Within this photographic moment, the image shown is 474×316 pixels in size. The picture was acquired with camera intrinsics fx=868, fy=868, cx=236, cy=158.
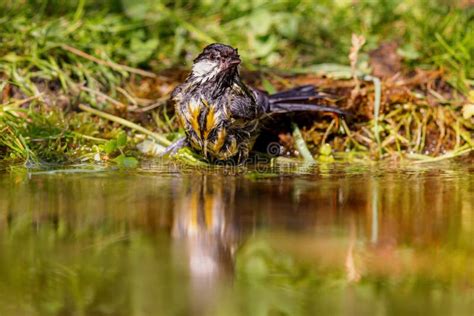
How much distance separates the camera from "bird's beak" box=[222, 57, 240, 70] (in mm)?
4516

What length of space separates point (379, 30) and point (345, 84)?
1241 millimetres

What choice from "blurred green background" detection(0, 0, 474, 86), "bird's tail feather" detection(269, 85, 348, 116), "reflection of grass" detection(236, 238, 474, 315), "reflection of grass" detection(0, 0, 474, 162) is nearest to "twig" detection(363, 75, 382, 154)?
"reflection of grass" detection(0, 0, 474, 162)

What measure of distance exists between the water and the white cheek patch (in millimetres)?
583

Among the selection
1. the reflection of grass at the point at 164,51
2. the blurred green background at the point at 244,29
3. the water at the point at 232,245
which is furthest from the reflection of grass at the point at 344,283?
the blurred green background at the point at 244,29

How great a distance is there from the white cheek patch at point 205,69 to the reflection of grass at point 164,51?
83 cm

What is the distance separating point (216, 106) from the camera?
460 centimetres

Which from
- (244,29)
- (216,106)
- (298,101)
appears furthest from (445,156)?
(244,29)

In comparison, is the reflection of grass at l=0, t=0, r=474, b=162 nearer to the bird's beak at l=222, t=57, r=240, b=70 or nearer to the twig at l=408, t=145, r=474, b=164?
the twig at l=408, t=145, r=474, b=164

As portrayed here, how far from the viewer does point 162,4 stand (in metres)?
6.75

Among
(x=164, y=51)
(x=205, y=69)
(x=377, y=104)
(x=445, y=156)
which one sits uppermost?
(x=164, y=51)

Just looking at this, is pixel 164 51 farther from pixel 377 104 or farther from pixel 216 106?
pixel 216 106

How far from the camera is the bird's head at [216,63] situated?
4.55 meters

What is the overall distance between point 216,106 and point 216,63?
0.23 m

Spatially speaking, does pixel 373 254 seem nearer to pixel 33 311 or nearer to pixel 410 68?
pixel 33 311
